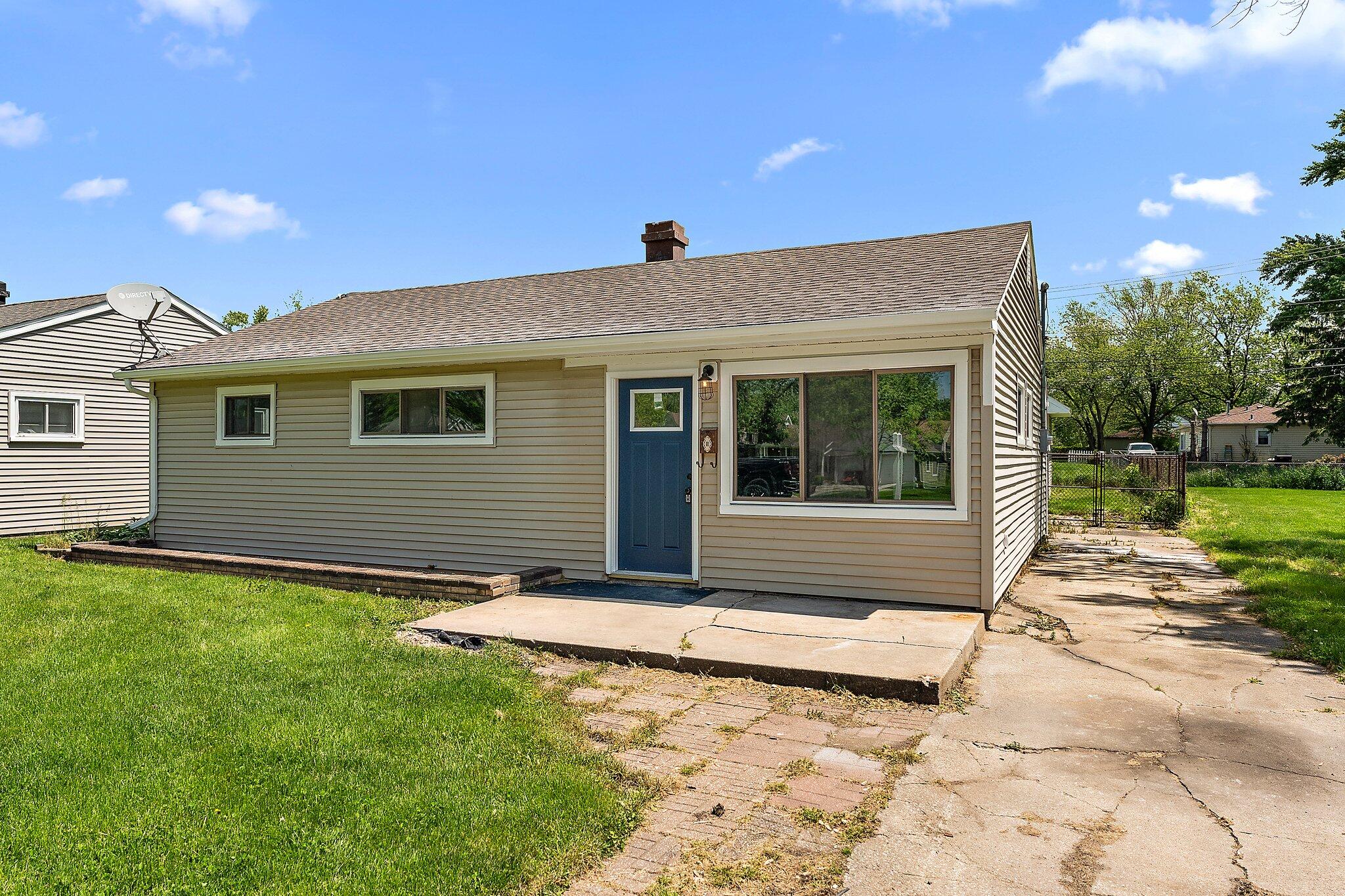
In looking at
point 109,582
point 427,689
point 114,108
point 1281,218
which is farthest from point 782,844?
point 1281,218

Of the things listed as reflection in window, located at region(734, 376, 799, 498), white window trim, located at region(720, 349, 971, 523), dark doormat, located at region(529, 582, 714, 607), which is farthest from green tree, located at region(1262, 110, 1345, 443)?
dark doormat, located at region(529, 582, 714, 607)

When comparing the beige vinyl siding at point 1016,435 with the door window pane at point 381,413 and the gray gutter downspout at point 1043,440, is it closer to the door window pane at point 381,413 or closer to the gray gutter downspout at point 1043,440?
the gray gutter downspout at point 1043,440

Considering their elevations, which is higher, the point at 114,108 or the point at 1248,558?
the point at 114,108

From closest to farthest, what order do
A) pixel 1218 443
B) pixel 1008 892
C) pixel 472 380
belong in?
pixel 1008 892 → pixel 472 380 → pixel 1218 443

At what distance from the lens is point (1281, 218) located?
28359 millimetres

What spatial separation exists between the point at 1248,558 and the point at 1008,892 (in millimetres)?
10231

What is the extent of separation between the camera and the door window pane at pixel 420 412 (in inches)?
366

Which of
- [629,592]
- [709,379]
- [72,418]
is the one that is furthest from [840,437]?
[72,418]

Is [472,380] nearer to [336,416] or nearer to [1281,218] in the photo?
[336,416]

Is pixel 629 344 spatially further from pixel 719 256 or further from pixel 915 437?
pixel 719 256

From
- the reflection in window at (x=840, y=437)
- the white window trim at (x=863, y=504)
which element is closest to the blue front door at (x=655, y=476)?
the white window trim at (x=863, y=504)

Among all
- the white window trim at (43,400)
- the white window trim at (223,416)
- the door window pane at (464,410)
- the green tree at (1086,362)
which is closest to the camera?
the door window pane at (464,410)

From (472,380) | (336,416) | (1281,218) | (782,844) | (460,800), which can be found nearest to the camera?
(782,844)

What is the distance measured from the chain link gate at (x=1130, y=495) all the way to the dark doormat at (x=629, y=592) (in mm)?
9086
